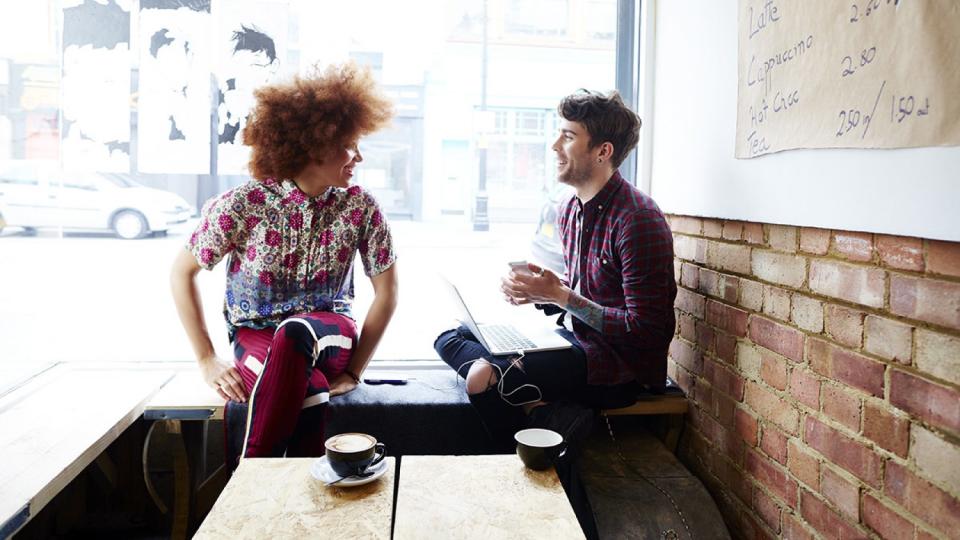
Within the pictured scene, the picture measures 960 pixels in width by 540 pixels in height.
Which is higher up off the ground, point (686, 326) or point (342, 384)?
point (686, 326)

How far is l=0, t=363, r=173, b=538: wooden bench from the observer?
5.25ft

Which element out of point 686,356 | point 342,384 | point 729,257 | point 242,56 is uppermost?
point 242,56

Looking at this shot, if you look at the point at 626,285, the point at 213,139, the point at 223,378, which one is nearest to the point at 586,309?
the point at 626,285

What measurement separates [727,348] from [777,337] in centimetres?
27

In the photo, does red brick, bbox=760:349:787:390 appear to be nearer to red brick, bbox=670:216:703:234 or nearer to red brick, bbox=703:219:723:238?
red brick, bbox=703:219:723:238

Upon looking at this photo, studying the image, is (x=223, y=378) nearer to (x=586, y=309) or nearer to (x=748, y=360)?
(x=586, y=309)

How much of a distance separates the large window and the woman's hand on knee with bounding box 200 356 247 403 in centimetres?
42

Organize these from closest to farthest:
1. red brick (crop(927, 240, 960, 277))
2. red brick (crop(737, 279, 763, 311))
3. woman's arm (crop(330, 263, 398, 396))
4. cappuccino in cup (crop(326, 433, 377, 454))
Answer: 1. red brick (crop(927, 240, 960, 277))
2. cappuccino in cup (crop(326, 433, 377, 454))
3. red brick (crop(737, 279, 763, 311))
4. woman's arm (crop(330, 263, 398, 396))

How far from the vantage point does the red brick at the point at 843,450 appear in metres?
1.39

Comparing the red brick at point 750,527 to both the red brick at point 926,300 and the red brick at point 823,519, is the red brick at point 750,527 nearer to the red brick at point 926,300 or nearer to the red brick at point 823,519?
the red brick at point 823,519

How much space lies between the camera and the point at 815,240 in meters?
1.55

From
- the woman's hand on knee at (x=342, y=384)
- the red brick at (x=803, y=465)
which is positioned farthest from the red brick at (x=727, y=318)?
the woman's hand on knee at (x=342, y=384)

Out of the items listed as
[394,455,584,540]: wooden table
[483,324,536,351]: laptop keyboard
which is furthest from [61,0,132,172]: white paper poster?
[394,455,584,540]: wooden table

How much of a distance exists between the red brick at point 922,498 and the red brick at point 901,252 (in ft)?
1.14
